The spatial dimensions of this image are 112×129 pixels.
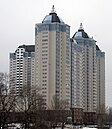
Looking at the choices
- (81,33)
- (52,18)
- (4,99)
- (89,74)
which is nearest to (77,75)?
(89,74)

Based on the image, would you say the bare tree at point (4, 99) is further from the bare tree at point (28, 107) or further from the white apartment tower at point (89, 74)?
the white apartment tower at point (89, 74)

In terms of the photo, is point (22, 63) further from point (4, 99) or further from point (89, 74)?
point (4, 99)

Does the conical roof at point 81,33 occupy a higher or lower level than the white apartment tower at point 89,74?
higher

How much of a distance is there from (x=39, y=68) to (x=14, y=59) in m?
20.8

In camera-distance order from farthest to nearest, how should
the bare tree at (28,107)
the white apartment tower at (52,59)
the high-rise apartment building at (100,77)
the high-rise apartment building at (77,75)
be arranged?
the high-rise apartment building at (100,77) < the high-rise apartment building at (77,75) < the white apartment tower at (52,59) < the bare tree at (28,107)

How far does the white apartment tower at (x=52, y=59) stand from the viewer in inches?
3551

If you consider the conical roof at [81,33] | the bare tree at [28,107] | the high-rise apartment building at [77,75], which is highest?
the conical roof at [81,33]

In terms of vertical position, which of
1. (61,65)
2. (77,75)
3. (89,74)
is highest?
(61,65)

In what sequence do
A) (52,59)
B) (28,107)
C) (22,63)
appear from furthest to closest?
1. (22,63)
2. (52,59)
3. (28,107)

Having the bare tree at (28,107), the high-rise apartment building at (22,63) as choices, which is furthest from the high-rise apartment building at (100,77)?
the bare tree at (28,107)

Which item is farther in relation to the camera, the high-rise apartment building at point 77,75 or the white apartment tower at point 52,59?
the high-rise apartment building at point 77,75

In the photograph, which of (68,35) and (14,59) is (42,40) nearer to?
(68,35)

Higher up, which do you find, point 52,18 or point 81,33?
point 52,18

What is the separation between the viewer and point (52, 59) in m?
90.6
